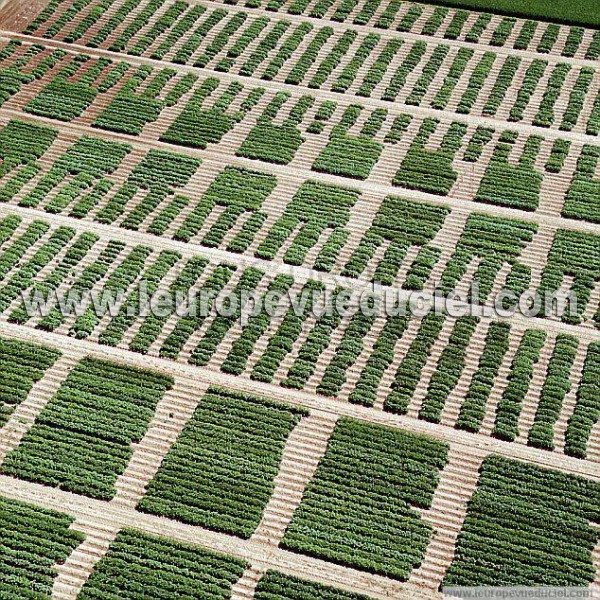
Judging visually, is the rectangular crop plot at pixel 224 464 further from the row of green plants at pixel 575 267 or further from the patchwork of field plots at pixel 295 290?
the row of green plants at pixel 575 267

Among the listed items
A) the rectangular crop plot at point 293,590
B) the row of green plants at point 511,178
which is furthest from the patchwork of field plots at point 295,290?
the row of green plants at point 511,178

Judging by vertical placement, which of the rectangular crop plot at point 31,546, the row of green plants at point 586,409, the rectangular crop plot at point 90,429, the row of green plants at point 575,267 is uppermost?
the rectangular crop plot at point 90,429

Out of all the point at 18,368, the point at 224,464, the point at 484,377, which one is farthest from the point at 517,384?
the point at 18,368

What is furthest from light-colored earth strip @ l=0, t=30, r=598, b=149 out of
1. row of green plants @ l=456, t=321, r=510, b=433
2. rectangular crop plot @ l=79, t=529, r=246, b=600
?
rectangular crop plot @ l=79, t=529, r=246, b=600

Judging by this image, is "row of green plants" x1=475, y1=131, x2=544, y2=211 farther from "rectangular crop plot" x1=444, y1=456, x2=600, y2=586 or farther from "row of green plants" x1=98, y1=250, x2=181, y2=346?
"row of green plants" x1=98, y1=250, x2=181, y2=346

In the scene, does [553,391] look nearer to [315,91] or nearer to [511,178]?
[511,178]

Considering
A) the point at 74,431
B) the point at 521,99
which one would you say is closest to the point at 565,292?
the point at 521,99
